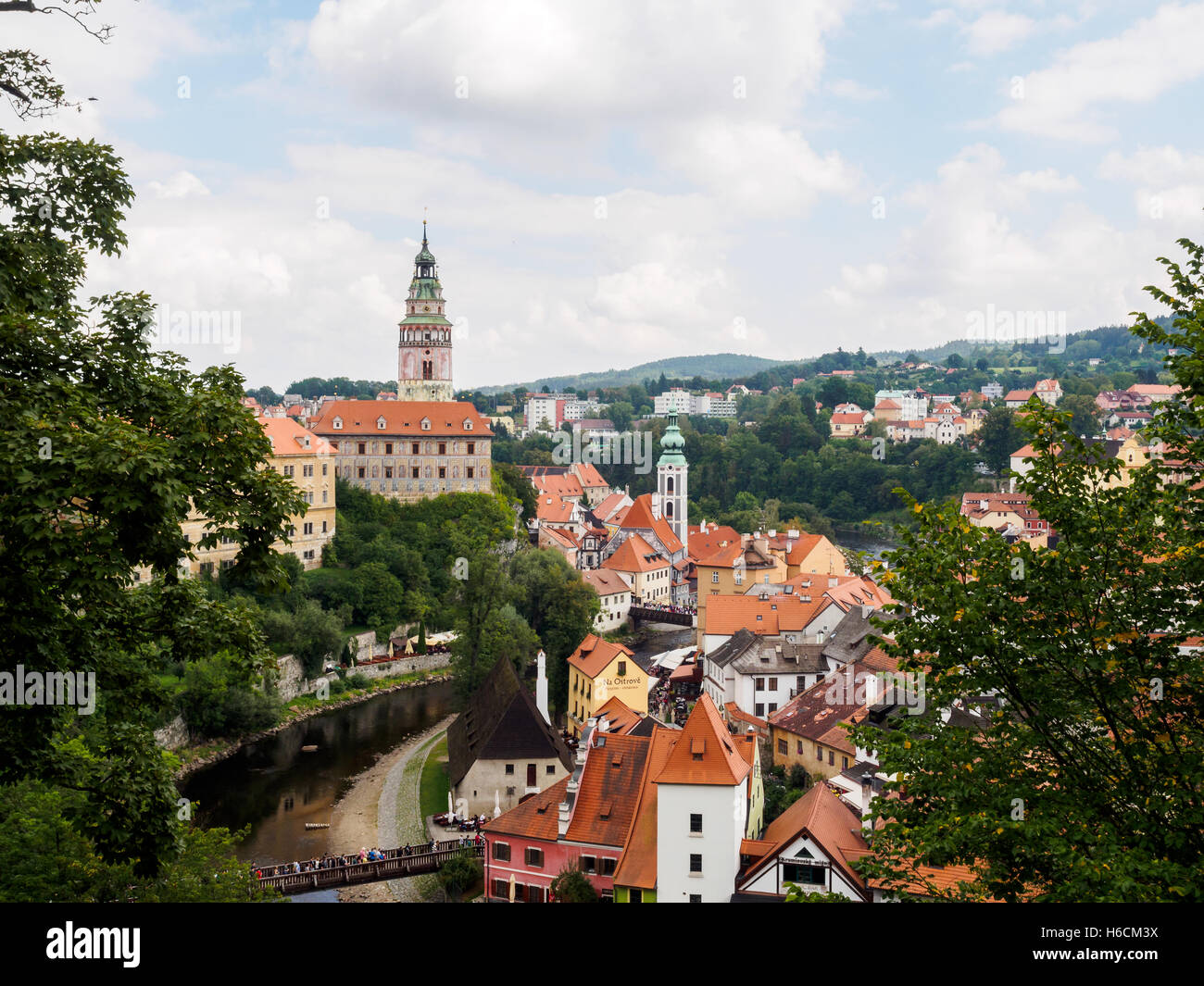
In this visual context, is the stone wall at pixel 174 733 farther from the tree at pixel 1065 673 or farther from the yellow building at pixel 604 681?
the tree at pixel 1065 673

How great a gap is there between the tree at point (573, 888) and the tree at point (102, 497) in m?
14.3

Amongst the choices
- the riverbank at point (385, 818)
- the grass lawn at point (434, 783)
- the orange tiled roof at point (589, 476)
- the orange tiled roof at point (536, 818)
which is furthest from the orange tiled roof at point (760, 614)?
the orange tiled roof at point (589, 476)

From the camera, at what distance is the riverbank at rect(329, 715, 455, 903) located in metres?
24.0

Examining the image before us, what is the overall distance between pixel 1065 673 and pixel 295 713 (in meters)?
37.4

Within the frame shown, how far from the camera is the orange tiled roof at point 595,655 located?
3538cm

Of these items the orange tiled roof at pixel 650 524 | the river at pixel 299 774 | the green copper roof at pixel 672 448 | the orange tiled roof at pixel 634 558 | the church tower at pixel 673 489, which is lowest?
the river at pixel 299 774

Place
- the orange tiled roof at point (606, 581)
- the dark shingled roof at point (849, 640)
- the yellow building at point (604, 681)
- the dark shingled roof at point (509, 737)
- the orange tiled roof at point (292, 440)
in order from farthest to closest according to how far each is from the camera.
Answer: the orange tiled roof at point (606, 581) → the orange tiled roof at point (292, 440) → the dark shingled roof at point (849, 640) → the yellow building at point (604, 681) → the dark shingled roof at point (509, 737)

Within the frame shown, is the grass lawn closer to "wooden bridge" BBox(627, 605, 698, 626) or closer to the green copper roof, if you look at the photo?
"wooden bridge" BBox(627, 605, 698, 626)

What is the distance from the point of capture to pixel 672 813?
20688 mm

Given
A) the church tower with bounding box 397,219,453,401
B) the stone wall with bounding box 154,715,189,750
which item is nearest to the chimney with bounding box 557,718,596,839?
the stone wall with bounding box 154,715,189,750

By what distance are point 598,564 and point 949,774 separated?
227 feet

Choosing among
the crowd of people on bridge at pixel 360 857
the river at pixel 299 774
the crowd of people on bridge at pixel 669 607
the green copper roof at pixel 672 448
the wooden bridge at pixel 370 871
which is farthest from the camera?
the green copper roof at pixel 672 448
